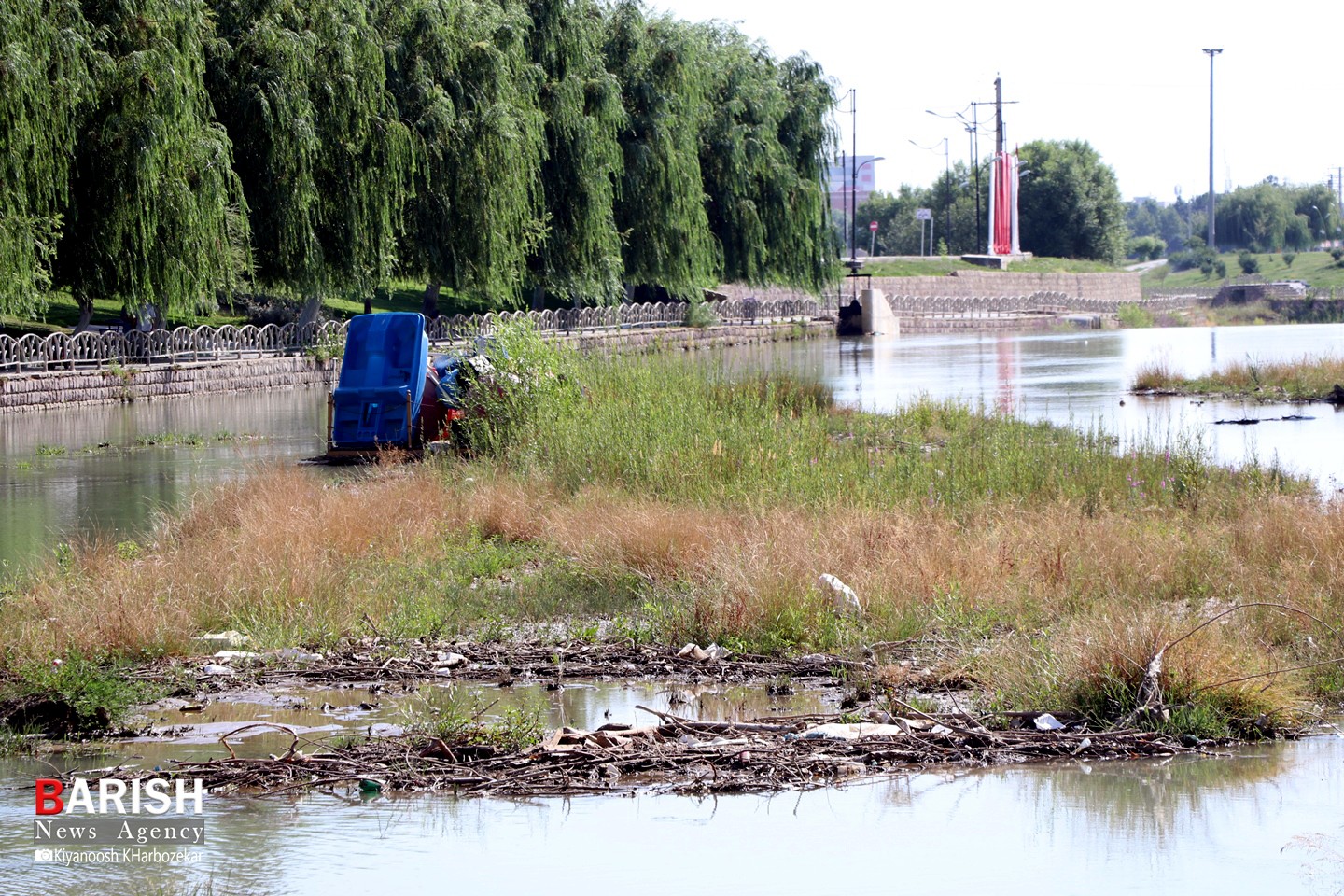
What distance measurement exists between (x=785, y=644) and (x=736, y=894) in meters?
3.56

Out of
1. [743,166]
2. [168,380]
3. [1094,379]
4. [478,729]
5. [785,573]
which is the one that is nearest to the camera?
[478,729]

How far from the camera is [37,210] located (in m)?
29.0

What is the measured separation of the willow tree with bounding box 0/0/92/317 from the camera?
27.0 m

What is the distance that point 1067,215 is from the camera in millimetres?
126250

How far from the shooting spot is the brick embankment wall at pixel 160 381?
29.7 m

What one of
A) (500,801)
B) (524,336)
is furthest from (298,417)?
(500,801)

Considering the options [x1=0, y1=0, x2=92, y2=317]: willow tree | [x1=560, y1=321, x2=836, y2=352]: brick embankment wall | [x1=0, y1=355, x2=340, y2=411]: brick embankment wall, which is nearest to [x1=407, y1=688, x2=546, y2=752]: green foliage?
[x1=0, y1=0, x2=92, y2=317]: willow tree

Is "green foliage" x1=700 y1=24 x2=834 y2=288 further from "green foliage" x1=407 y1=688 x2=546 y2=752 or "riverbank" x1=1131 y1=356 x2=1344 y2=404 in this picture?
"green foliage" x1=407 y1=688 x2=546 y2=752

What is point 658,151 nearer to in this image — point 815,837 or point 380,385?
point 380,385

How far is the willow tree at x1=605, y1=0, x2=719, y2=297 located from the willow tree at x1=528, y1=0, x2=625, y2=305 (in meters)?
2.64

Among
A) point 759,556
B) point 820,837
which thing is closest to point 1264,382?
point 759,556

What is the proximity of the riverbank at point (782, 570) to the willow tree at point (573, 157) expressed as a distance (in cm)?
3232

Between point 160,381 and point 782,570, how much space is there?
26601 mm

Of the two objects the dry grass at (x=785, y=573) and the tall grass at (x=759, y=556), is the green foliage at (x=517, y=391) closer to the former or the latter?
the tall grass at (x=759, y=556)
